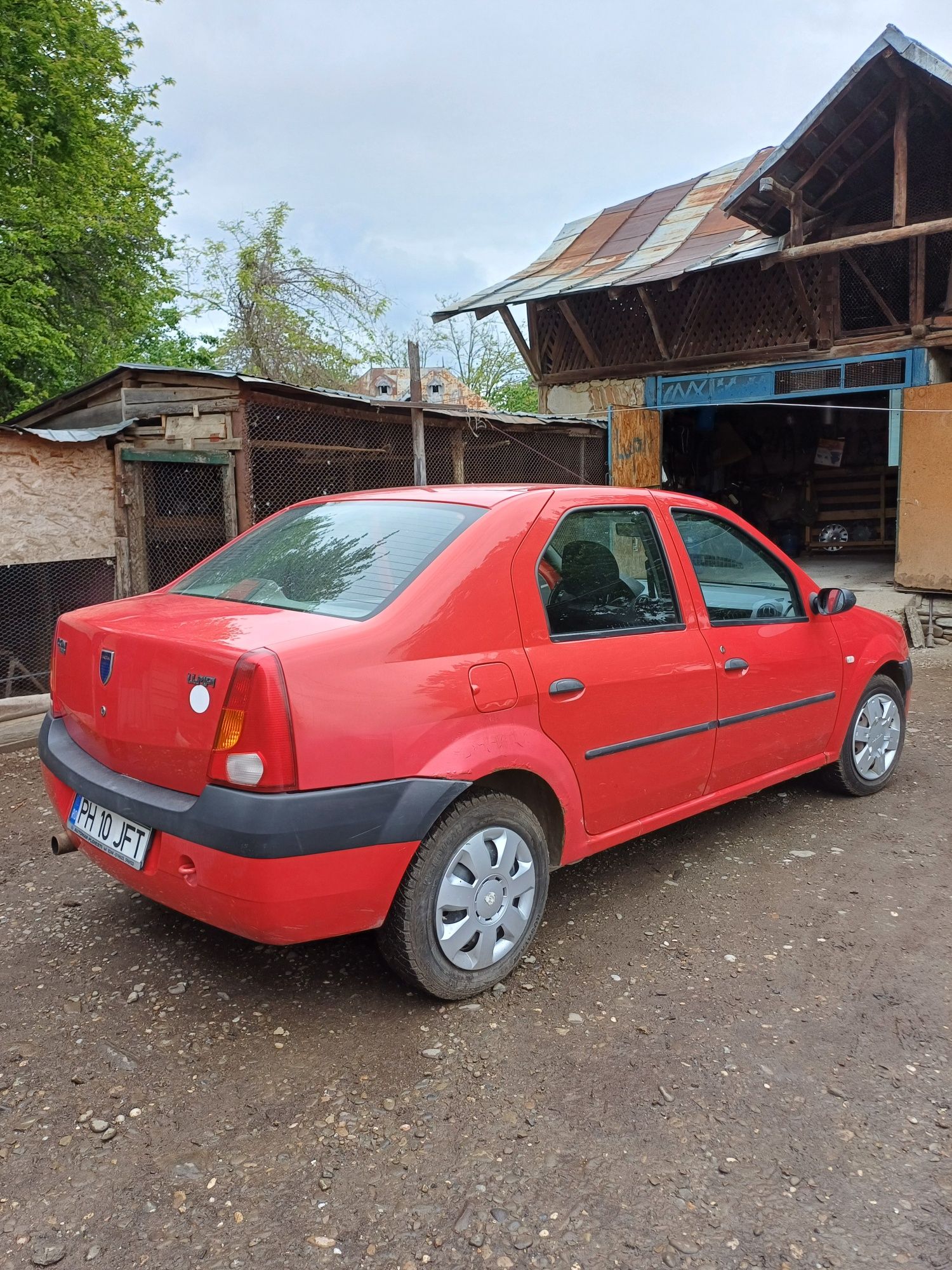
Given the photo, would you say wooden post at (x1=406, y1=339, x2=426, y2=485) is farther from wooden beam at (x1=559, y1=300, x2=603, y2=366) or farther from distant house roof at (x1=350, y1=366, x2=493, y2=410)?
distant house roof at (x1=350, y1=366, x2=493, y2=410)

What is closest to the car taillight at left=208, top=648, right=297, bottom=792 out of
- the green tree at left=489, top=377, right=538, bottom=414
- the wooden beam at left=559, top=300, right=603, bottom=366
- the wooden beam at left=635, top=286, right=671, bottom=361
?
the wooden beam at left=635, top=286, right=671, bottom=361

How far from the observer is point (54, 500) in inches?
270

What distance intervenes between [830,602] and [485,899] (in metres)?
2.31

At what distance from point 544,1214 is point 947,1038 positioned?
139 cm

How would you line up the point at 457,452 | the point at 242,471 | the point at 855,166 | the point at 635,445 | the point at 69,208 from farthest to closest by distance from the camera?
the point at 69,208 → the point at 635,445 → the point at 855,166 → the point at 457,452 → the point at 242,471

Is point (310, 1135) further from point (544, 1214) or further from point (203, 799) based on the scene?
point (203, 799)

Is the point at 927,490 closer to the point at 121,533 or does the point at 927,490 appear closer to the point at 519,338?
the point at 519,338

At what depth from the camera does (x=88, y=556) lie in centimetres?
711

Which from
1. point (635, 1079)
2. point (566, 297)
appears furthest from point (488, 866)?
point (566, 297)

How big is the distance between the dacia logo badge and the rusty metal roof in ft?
29.6

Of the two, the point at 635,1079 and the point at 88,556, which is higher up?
the point at 88,556

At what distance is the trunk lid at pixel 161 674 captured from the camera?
2.43 meters

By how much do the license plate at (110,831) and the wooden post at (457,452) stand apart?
6.34 metres

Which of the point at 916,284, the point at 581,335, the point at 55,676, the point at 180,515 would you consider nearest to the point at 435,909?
the point at 55,676
